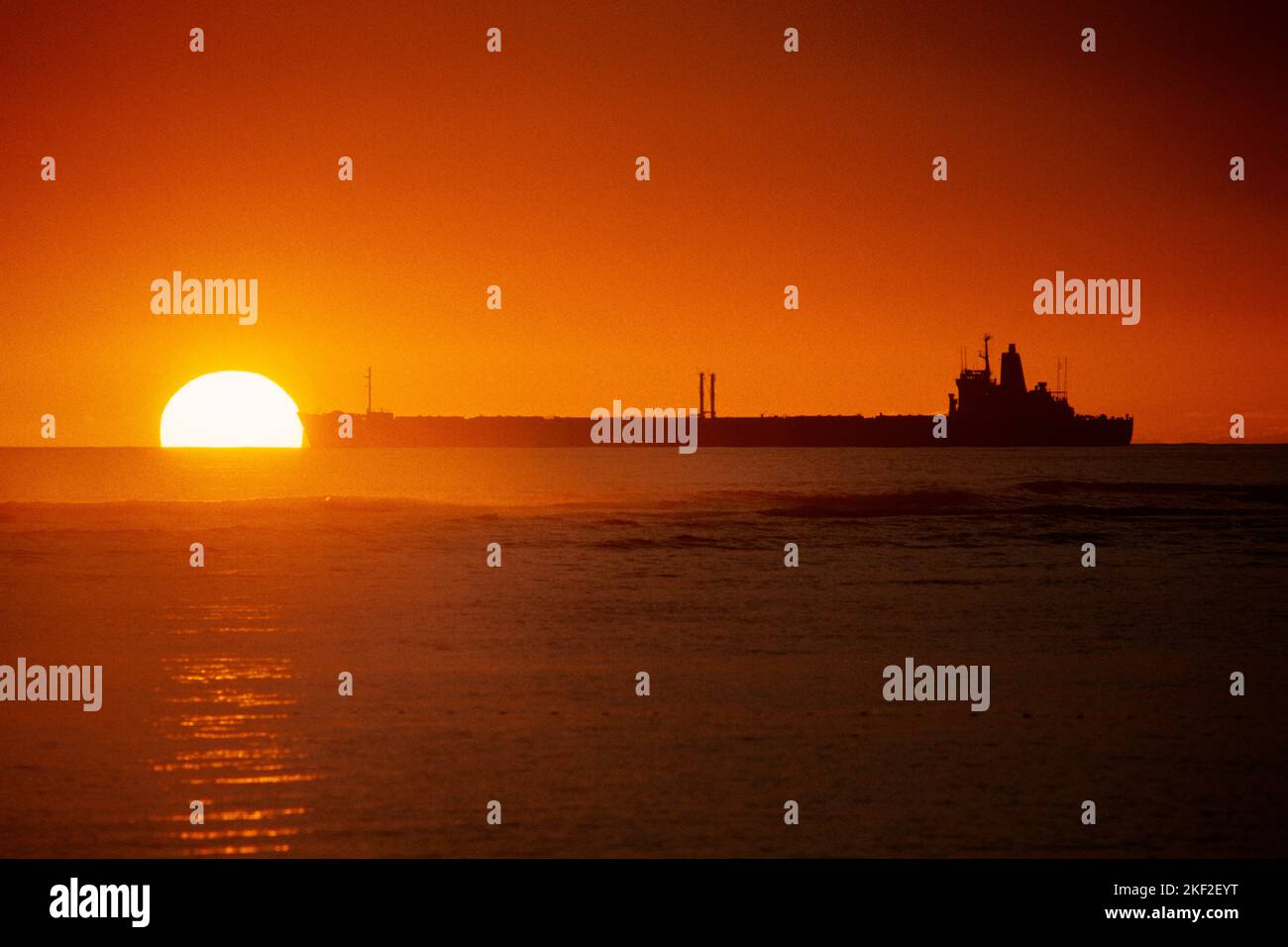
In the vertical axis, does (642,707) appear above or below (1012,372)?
below

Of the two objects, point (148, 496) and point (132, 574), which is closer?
point (132, 574)

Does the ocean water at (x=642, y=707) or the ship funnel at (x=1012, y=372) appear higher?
the ship funnel at (x=1012, y=372)

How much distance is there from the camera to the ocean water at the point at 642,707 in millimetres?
9000

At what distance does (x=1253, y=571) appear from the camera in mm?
29297

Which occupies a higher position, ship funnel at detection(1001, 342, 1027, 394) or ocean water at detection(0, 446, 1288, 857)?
ship funnel at detection(1001, 342, 1027, 394)

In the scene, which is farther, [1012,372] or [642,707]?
[1012,372]

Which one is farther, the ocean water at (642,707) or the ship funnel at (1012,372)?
the ship funnel at (1012,372)

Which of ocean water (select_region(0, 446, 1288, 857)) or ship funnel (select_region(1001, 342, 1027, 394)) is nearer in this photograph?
ocean water (select_region(0, 446, 1288, 857))

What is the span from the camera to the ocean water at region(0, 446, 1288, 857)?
29.5ft

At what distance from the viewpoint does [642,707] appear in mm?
13023
